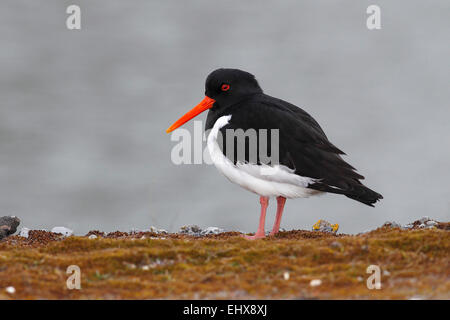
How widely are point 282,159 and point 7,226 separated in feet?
14.0

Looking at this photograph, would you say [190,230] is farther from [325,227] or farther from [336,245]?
[336,245]

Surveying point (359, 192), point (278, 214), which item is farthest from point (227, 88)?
point (359, 192)

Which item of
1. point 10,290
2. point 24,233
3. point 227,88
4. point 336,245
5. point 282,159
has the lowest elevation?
point 10,290

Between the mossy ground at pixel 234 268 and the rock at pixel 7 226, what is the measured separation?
180 cm

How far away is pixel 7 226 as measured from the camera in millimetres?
10109

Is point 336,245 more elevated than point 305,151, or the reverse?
point 305,151

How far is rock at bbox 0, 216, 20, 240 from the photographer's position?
1002 centimetres

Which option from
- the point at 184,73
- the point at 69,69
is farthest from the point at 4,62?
the point at 184,73

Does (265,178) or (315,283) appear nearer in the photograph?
(315,283)

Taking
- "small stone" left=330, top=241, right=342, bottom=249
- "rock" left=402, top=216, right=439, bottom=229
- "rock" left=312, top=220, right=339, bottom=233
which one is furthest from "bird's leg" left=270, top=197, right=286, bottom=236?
"small stone" left=330, top=241, right=342, bottom=249

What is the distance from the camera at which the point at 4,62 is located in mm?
32875

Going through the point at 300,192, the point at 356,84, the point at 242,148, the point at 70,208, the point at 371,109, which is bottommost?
the point at 300,192
